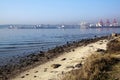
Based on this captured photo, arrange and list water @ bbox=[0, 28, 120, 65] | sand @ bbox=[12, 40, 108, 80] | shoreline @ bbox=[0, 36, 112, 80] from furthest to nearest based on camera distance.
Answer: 1. water @ bbox=[0, 28, 120, 65]
2. shoreline @ bbox=[0, 36, 112, 80]
3. sand @ bbox=[12, 40, 108, 80]

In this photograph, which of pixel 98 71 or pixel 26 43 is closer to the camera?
pixel 98 71

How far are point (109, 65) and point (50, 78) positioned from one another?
3.35 m

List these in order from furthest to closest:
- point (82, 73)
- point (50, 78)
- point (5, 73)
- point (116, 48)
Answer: point (116, 48)
point (5, 73)
point (50, 78)
point (82, 73)

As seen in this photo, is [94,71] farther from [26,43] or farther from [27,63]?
[26,43]

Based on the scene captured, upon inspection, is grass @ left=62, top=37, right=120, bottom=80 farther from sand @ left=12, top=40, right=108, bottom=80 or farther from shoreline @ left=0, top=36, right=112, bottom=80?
shoreline @ left=0, top=36, right=112, bottom=80

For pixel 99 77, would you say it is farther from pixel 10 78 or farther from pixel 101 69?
pixel 10 78

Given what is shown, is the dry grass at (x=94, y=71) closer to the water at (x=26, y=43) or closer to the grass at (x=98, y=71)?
the grass at (x=98, y=71)

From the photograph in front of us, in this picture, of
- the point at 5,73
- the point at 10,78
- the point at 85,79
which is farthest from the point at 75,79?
the point at 5,73

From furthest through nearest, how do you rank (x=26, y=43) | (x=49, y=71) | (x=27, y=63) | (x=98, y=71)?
(x=26, y=43) → (x=27, y=63) → (x=49, y=71) → (x=98, y=71)

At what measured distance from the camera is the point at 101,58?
619 inches

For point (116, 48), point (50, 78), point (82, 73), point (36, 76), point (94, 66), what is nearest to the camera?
point (82, 73)

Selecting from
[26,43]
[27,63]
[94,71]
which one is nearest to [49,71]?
[94,71]

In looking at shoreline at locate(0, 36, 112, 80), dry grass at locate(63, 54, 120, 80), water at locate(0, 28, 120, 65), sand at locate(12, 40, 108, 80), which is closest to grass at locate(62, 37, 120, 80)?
dry grass at locate(63, 54, 120, 80)

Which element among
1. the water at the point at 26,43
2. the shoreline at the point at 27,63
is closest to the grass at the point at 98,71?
the shoreline at the point at 27,63
